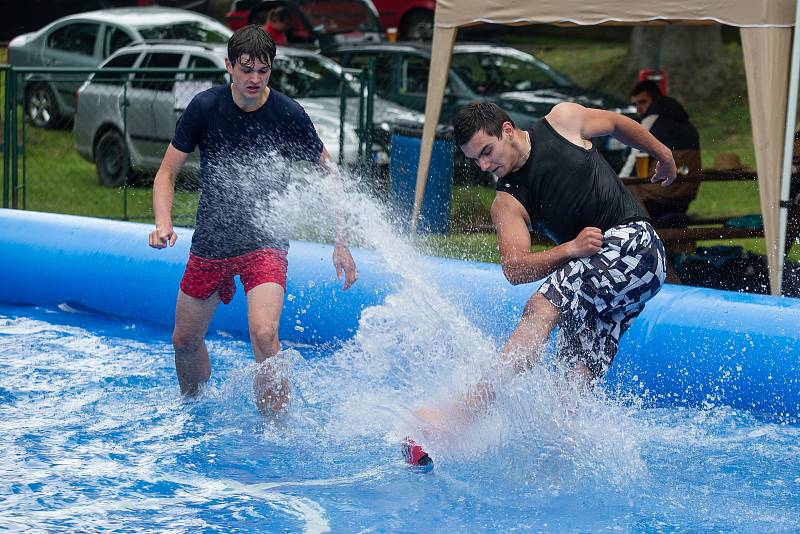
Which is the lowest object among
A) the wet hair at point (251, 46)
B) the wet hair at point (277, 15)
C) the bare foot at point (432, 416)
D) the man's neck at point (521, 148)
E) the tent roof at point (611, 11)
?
the bare foot at point (432, 416)

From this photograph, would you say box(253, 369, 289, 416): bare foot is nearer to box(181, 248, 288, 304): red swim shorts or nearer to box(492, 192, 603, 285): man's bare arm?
box(181, 248, 288, 304): red swim shorts

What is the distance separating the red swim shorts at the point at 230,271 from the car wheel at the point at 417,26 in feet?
48.6

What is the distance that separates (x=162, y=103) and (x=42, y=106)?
3833 mm

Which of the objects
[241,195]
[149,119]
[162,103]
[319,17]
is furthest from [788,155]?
[319,17]

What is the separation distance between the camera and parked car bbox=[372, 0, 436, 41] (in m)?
19.4

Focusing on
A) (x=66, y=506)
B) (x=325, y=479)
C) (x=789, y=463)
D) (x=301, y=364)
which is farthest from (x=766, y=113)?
(x=66, y=506)

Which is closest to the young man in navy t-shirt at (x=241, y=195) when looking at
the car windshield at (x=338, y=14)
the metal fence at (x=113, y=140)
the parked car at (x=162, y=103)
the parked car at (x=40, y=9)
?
the metal fence at (x=113, y=140)

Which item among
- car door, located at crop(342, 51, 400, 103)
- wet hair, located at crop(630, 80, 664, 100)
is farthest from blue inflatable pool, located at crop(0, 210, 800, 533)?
car door, located at crop(342, 51, 400, 103)

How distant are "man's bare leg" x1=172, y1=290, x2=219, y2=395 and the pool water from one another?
0.18 meters

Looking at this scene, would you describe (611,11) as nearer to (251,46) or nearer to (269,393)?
(251,46)

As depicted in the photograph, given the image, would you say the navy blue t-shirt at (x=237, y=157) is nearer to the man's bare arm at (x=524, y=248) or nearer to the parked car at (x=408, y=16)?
the man's bare arm at (x=524, y=248)

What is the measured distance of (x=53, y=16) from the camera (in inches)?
862

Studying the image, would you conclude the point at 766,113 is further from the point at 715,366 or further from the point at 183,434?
the point at 183,434

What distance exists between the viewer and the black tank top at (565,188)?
4445 mm
